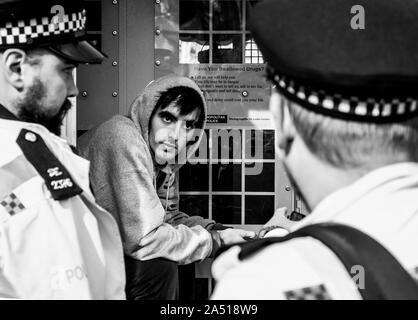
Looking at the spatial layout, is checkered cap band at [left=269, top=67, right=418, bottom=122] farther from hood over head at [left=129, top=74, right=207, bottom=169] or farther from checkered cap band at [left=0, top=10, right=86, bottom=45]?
hood over head at [left=129, top=74, right=207, bottom=169]

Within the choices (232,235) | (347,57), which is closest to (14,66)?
(347,57)

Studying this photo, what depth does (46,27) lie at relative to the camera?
1.68 m

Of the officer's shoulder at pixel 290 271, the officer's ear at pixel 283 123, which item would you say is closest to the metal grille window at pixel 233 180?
the officer's ear at pixel 283 123

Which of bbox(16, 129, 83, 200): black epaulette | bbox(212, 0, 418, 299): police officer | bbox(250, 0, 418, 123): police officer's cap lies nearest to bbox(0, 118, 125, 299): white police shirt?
bbox(16, 129, 83, 200): black epaulette

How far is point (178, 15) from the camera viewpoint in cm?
322

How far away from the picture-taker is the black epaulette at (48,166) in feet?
5.01

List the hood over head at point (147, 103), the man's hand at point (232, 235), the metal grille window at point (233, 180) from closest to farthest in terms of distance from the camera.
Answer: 1. the hood over head at point (147, 103)
2. the man's hand at point (232, 235)
3. the metal grille window at point (233, 180)

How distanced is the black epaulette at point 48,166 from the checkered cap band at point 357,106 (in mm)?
738

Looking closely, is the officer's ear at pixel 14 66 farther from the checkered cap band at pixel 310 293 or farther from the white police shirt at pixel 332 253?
the checkered cap band at pixel 310 293

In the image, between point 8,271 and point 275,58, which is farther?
point 8,271
